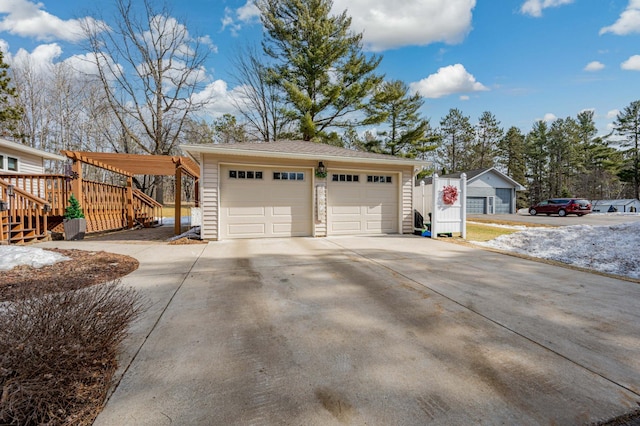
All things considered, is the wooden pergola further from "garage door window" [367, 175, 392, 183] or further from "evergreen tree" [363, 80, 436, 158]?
"evergreen tree" [363, 80, 436, 158]

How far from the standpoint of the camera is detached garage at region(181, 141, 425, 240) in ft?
25.9

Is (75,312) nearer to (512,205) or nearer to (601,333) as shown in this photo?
(601,333)

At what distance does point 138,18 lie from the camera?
1647cm

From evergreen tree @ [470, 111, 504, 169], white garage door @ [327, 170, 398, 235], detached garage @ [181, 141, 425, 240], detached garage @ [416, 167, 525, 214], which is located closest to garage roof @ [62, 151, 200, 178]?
detached garage @ [181, 141, 425, 240]

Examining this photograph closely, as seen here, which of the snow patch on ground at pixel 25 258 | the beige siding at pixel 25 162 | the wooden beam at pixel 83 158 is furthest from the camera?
the beige siding at pixel 25 162

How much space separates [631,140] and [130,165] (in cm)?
4612

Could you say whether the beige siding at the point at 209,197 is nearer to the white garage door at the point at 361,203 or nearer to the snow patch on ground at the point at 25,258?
the snow patch on ground at the point at 25,258

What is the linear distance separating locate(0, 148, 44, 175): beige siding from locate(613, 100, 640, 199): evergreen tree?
47235mm

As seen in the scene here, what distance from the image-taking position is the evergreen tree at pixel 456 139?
3481 centimetres

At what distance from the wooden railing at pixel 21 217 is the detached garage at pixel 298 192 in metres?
4.23

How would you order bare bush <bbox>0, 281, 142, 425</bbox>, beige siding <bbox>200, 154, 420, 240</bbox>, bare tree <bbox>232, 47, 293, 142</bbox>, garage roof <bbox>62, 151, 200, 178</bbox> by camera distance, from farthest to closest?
bare tree <bbox>232, 47, 293, 142</bbox>, garage roof <bbox>62, 151, 200, 178</bbox>, beige siding <bbox>200, 154, 420, 240</bbox>, bare bush <bbox>0, 281, 142, 425</bbox>

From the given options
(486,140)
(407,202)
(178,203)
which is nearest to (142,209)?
(178,203)

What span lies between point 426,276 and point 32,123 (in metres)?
27.3

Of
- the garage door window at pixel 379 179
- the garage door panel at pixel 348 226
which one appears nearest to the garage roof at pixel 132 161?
the garage door panel at pixel 348 226
